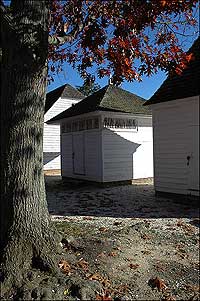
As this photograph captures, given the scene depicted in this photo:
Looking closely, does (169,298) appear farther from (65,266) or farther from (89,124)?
(89,124)

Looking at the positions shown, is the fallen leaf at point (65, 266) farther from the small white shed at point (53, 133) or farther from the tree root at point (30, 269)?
the small white shed at point (53, 133)

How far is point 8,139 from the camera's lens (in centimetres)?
397

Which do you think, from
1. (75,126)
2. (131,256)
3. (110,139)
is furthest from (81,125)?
(131,256)

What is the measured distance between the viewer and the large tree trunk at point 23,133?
3.88 metres

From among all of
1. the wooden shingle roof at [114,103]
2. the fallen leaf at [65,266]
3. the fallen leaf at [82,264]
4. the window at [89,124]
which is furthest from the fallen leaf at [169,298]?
the window at [89,124]

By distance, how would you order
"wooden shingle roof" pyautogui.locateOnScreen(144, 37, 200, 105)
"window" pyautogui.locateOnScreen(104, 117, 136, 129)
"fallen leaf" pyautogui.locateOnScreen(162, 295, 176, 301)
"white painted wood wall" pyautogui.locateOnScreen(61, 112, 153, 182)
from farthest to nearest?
1. "window" pyautogui.locateOnScreen(104, 117, 136, 129)
2. "white painted wood wall" pyautogui.locateOnScreen(61, 112, 153, 182)
3. "wooden shingle roof" pyautogui.locateOnScreen(144, 37, 200, 105)
4. "fallen leaf" pyautogui.locateOnScreen(162, 295, 176, 301)

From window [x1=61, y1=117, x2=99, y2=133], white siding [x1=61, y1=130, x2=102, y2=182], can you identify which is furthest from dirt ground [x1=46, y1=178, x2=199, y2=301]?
window [x1=61, y1=117, x2=99, y2=133]

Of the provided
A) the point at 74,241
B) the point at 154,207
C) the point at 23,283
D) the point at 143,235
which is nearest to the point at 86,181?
the point at 154,207

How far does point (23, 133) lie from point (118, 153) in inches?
430

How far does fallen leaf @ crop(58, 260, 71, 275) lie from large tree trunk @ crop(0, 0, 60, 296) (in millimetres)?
158

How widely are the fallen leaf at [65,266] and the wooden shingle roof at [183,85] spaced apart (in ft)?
21.6

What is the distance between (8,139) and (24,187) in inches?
25.5

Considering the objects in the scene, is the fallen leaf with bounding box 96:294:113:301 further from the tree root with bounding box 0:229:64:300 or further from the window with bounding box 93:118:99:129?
the window with bounding box 93:118:99:129

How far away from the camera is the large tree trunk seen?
3875mm
